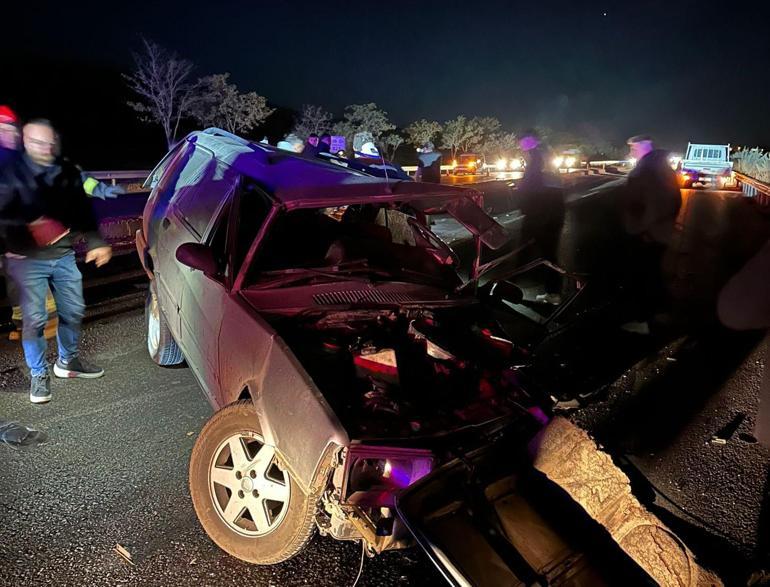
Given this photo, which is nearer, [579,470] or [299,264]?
[579,470]

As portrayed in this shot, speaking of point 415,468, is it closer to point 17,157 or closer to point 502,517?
point 502,517

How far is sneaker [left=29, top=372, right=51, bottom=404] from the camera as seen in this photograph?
390 centimetres

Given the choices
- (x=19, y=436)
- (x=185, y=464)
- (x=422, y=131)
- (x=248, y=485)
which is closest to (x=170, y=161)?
(x=19, y=436)

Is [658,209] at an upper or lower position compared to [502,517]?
upper

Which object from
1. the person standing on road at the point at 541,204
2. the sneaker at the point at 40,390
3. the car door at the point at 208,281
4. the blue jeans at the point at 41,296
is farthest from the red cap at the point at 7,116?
the person standing on road at the point at 541,204

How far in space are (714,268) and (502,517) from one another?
7784 mm

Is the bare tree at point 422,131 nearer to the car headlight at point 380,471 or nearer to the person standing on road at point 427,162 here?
the person standing on road at point 427,162

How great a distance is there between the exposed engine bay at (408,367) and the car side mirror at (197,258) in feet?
1.60

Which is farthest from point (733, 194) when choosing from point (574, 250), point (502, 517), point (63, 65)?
point (63, 65)

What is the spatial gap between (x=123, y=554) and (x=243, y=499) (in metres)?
0.67

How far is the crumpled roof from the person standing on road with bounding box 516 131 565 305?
3.46 meters

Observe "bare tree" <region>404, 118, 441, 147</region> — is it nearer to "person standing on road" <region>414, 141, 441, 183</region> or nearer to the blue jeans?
"person standing on road" <region>414, 141, 441, 183</region>

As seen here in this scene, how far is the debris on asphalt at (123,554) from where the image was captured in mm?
2557

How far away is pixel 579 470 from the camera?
2.45 m
